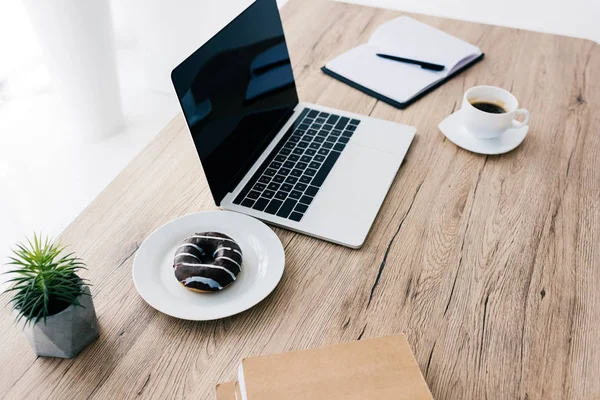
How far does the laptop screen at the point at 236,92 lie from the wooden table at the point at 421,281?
0.30 ft

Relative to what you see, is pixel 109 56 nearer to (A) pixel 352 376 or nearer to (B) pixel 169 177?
(B) pixel 169 177

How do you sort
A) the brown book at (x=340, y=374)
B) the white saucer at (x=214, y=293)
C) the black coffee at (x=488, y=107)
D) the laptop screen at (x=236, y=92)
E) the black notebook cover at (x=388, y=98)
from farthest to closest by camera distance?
the black notebook cover at (x=388, y=98)
the black coffee at (x=488, y=107)
the laptop screen at (x=236, y=92)
the white saucer at (x=214, y=293)
the brown book at (x=340, y=374)

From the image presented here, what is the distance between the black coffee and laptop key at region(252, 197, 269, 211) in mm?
476

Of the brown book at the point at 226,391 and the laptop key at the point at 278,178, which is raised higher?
the laptop key at the point at 278,178

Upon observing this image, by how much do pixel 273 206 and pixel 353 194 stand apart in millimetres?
140

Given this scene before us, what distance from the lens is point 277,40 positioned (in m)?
1.07

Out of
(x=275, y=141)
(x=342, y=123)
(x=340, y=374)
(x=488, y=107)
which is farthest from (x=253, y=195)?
(x=488, y=107)

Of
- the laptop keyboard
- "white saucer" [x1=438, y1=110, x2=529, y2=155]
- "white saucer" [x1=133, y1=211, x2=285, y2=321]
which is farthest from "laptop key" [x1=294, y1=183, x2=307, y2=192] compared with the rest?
"white saucer" [x1=438, y1=110, x2=529, y2=155]

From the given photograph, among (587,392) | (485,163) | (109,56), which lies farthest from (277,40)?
(109,56)

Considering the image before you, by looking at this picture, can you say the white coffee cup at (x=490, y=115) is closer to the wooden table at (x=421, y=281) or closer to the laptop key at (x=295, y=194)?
the wooden table at (x=421, y=281)

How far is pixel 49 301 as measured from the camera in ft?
2.13

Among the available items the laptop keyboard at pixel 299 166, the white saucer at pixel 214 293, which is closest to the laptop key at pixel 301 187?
the laptop keyboard at pixel 299 166

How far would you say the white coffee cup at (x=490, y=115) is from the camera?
103 cm

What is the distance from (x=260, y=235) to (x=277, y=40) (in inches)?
16.6
